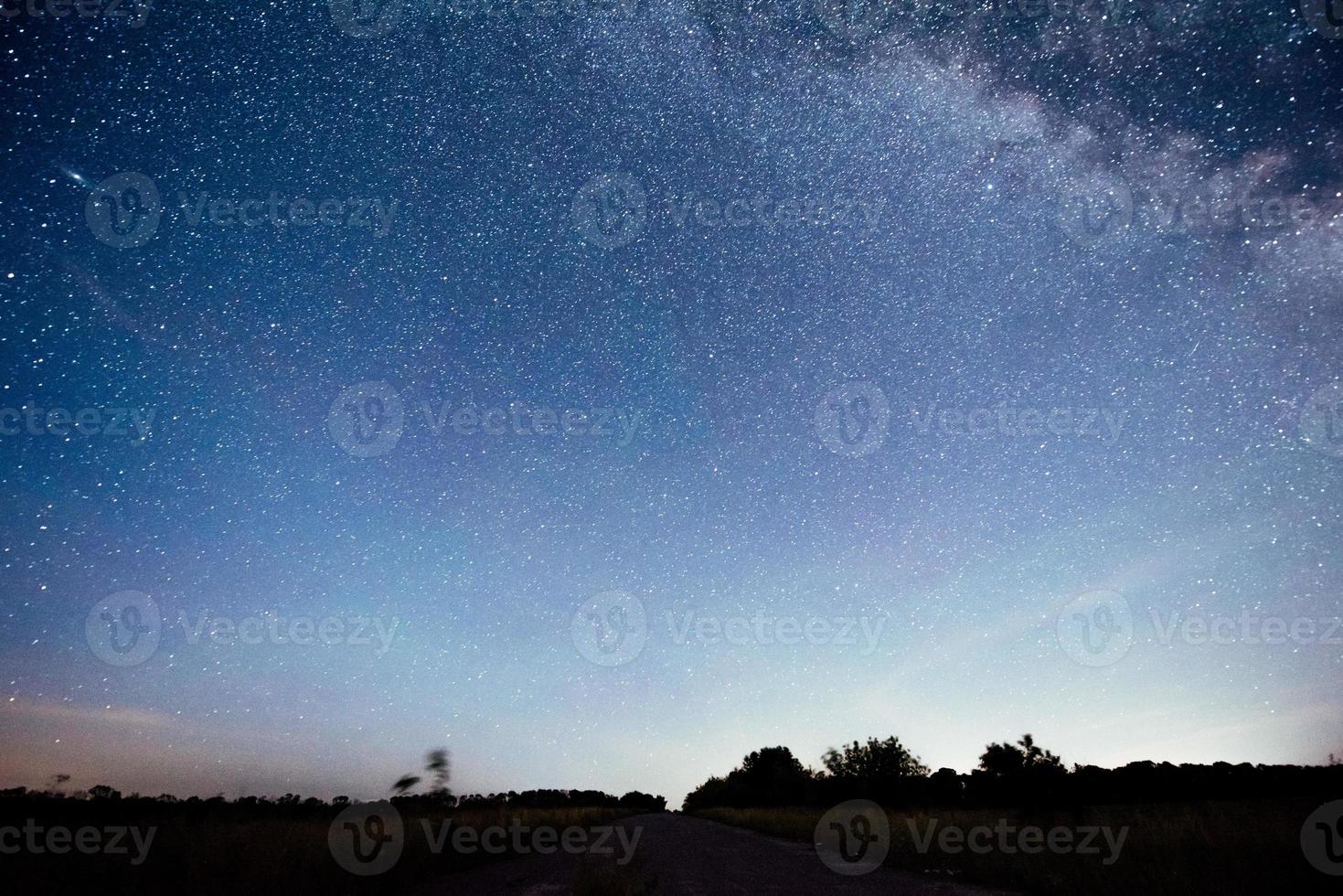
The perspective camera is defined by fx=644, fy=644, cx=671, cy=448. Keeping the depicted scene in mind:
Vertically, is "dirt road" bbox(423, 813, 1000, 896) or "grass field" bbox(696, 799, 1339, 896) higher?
"grass field" bbox(696, 799, 1339, 896)

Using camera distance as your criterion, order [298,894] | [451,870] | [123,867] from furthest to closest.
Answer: [451,870] → [298,894] → [123,867]

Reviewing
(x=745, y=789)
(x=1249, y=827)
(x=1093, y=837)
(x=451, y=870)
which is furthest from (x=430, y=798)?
(x=745, y=789)

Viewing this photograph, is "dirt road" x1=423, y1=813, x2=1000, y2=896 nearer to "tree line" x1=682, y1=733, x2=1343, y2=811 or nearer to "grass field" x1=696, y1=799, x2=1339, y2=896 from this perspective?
"grass field" x1=696, y1=799, x2=1339, y2=896

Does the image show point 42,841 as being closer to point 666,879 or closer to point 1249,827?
point 666,879

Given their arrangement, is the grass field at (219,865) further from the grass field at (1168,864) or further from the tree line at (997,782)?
the tree line at (997,782)

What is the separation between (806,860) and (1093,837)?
6047 millimetres

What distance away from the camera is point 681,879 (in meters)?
11.2

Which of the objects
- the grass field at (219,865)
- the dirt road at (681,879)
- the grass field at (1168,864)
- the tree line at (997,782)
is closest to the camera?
the grass field at (219,865)

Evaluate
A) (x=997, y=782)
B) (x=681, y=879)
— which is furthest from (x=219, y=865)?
(x=997, y=782)

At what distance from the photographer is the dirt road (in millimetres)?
9586

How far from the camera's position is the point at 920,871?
1271cm

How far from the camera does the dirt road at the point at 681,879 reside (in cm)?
959

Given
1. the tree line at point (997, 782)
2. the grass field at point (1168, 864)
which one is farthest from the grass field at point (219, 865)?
the tree line at point (997, 782)

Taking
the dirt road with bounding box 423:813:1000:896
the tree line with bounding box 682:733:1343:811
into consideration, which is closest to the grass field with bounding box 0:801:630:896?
the dirt road with bounding box 423:813:1000:896
